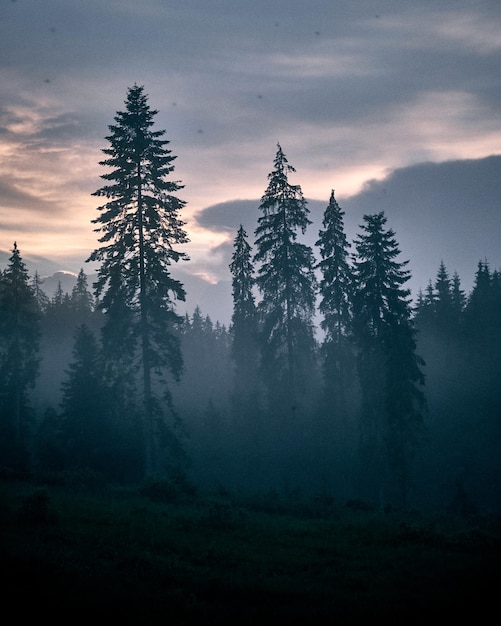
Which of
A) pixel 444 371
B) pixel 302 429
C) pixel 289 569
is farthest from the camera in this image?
pixel 444 371

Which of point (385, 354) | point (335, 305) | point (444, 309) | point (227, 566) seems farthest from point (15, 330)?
point (444, 309)

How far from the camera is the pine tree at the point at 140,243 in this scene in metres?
26.2

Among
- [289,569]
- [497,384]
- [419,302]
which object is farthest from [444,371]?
[289,569]

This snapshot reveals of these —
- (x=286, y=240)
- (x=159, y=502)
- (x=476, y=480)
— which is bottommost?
(x=476, y=480)

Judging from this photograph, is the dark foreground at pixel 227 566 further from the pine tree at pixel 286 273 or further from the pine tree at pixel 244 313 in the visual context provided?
the pine tree at pixel 244 313

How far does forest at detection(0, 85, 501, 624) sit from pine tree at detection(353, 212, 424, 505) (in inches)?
5.0

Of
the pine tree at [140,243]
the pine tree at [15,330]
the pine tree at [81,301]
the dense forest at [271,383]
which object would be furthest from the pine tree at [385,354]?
the pine tree at [81,301]

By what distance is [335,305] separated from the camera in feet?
117

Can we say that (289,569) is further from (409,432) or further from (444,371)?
(444,371)

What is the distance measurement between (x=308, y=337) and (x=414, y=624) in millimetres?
26805

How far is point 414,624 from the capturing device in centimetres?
798

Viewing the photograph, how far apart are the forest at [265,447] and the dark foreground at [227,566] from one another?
2.4 inches

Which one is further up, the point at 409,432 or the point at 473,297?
the point at 473,297

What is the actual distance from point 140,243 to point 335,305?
49.7 ft
